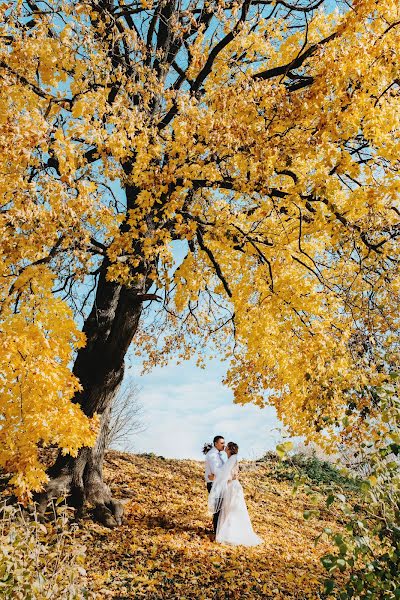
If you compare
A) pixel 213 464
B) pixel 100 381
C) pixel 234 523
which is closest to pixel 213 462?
pixel 213 464

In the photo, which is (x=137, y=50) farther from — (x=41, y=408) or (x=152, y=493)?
(x=152, y=493)

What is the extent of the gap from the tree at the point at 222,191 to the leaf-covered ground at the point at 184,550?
3.31ft

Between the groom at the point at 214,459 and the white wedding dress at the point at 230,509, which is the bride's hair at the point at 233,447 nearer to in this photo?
the white wedding dress at the point at 230,509

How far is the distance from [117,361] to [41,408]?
321 centimetres

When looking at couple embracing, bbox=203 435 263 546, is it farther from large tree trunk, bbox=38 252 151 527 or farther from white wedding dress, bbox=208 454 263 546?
large tree trunk, bbox=38 252 151 527

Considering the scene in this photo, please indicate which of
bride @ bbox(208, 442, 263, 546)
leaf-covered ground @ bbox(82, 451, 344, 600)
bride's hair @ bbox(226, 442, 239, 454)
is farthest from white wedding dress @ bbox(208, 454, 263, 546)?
leaf-covered ground @ bbox(82, 451, 344, 600)

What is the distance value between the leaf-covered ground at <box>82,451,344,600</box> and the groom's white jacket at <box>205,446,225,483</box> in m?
1.01

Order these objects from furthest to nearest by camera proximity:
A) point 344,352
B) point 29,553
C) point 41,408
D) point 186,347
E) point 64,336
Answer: point 186,347 → point 344,352 → point 64,336 → point 41,408 → point 29,553

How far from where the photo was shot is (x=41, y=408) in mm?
5199

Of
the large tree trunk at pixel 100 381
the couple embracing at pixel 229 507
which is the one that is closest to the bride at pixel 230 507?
the couple embracing at pixel 229 507

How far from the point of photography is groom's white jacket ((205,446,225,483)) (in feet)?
28.7

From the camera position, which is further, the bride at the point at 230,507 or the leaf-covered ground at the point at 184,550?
the bride at the point at 230,507

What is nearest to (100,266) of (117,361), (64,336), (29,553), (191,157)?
(117,361)

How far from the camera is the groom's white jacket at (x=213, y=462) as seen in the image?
345 inches
